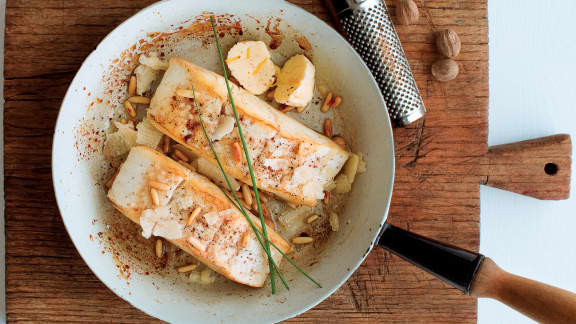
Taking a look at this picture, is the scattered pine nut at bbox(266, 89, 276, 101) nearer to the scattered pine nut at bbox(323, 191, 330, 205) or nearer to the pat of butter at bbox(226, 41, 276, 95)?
the pat of butter at bbox(226, 41, 276, 95)

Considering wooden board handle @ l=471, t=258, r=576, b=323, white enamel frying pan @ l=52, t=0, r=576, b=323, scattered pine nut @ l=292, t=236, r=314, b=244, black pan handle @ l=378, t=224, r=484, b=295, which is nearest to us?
wooden board handle @ l=471, t=258, r=576, b=323

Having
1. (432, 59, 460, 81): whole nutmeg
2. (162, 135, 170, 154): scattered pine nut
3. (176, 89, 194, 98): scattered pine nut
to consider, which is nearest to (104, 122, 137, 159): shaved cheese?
(162, 135, 170, 154): scattered pine nut

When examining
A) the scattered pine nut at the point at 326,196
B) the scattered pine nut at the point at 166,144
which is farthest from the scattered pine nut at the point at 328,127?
the scattered pine nut at the point at 166,144

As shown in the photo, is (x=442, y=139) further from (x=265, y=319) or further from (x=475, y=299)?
(x=265, y=319)

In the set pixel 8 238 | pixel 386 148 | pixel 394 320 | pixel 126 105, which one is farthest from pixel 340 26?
pixel 8 238

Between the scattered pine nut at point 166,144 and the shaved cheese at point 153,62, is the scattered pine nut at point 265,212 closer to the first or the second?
the scattered pine nut at point 166,144

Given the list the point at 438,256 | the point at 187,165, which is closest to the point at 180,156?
the point at 187,165
